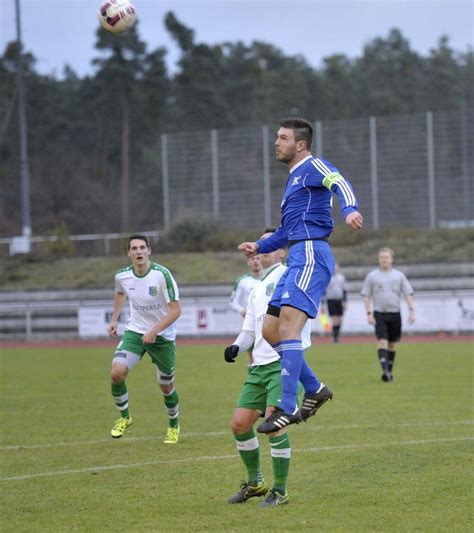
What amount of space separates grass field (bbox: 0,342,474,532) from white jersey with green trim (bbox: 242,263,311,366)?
112 cm

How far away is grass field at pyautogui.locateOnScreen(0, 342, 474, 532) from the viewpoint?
7.36 metres

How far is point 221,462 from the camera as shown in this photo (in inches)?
389

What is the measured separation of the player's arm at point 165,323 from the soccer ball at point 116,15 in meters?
3.10

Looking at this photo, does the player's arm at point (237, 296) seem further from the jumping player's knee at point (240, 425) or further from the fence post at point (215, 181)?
the fence post at point (215, 181)

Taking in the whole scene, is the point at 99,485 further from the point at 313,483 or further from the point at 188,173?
the point at 188,173

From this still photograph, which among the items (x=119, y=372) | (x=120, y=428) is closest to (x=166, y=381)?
(x=119, y=372)

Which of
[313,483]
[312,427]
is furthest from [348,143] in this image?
[313,483]

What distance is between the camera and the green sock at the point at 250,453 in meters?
8.02

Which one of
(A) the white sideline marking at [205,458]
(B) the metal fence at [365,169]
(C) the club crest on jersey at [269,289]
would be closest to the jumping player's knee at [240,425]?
(C) the club crest on jersey at [269,289]

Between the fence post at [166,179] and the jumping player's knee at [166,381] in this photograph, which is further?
the fence post at [166,179]

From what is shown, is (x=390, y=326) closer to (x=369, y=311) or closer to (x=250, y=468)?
(x=369, y=311)

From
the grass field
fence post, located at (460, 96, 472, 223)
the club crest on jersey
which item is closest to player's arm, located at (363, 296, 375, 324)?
the grass field

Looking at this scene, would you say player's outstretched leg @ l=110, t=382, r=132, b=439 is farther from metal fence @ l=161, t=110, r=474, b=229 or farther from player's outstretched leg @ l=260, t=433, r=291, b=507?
metal fence @ l=161, t=110, r=474, b=229

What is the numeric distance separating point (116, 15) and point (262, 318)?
4.19m
